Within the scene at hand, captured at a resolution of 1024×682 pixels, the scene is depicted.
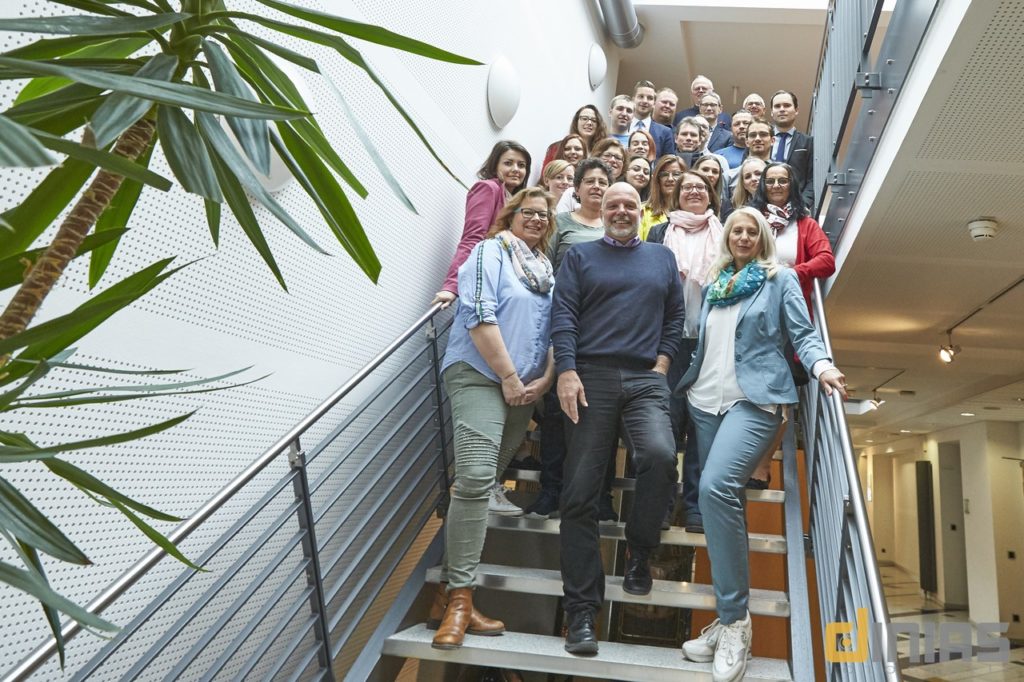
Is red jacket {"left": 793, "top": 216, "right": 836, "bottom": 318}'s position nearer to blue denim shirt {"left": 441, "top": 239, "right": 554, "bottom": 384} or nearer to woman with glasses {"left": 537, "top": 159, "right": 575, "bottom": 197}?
woman with glasses {"left": 537, "top": 159, "right": 575, "bottom": 197}

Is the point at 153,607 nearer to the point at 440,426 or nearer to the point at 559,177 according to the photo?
the point at 440,426

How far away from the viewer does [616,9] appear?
8.69 meters

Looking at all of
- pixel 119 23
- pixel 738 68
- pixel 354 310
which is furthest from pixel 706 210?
pixel 738 68

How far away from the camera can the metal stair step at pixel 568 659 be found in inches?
106

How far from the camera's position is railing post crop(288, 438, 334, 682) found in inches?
99.5

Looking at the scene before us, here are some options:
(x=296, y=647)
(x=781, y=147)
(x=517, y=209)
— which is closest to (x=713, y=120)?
(x=781, y=147)

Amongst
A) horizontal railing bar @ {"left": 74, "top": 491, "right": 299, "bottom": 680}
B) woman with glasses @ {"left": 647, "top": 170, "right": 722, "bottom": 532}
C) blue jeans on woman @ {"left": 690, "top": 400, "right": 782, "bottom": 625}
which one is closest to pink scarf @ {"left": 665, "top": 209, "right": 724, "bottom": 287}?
woman with glasses @ {"left": 647, "top": 170, "right": 722, "bottom": 532}

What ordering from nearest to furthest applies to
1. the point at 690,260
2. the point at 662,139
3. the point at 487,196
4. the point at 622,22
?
the point at 690,260 < the point at 487,196 < the point at 662,139 < the point at 622,22

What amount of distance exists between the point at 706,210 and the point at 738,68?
768 centimetres

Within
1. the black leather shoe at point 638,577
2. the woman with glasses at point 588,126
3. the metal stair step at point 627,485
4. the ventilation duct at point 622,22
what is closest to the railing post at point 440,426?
the metal stair step at point 627,485

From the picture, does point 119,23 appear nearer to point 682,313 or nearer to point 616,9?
point 682,313

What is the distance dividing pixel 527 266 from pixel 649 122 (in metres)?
3.76

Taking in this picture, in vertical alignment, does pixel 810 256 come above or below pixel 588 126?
below

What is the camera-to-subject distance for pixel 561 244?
3832mm
